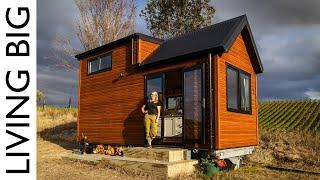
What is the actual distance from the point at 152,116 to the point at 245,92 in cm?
401

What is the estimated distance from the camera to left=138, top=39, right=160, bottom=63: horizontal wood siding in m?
15.5

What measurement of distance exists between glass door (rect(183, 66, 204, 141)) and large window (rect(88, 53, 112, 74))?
17.4 feet

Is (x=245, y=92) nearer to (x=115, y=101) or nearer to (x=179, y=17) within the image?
(x=115, y=101)

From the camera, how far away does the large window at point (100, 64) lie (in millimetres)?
17266

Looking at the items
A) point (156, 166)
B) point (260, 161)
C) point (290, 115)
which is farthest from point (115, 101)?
point (290, 115)

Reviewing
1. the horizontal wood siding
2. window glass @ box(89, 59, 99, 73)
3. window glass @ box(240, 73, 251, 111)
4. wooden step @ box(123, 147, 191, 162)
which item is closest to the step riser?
wooden step @ box(123, 147, 191, 162)

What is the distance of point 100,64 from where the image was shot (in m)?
17.9

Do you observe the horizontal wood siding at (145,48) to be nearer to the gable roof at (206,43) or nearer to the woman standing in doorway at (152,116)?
the gable roof at (206,43)

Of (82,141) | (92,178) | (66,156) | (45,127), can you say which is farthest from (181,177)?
(45,127)

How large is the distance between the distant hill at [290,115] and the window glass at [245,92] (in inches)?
351

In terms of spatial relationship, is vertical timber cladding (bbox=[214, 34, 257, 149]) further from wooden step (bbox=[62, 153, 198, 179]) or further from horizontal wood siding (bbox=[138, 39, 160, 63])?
horizontal wood siding (bbox=[138, 39, 160, 63])

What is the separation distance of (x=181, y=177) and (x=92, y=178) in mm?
2641

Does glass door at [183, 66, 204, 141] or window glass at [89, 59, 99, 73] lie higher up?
window glass at [89, 59, 99, 73]

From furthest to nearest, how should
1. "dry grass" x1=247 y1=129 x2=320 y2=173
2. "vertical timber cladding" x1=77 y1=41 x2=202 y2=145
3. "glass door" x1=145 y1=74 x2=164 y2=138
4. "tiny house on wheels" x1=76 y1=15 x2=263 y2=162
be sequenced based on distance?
"dry grass" x1=247 y1=129 x2=320 y2=173 < "vertical timber cladding" x1=77 y1=41 x2=202 y2=145 < "glass door" x1=145 y1=74 x2=164 y2=138 < "tiny house on wheels" x1=76 y1=15 x2=263 y2=162
